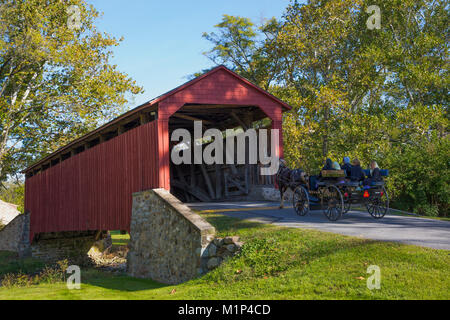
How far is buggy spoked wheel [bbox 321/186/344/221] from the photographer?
9875mm

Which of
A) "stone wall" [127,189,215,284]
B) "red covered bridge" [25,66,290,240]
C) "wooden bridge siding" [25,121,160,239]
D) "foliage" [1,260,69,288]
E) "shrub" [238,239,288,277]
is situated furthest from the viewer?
"wooden bridge siding" [25,121,160,239]

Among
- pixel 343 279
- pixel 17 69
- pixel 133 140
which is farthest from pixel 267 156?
pixel 17 69

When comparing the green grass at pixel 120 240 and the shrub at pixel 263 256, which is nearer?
the shrub at pixel 263 256

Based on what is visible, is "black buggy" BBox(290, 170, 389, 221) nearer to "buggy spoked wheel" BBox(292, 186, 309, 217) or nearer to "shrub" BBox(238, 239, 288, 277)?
"buggy spoked wheel" BBox(292, 186, 309, 217)

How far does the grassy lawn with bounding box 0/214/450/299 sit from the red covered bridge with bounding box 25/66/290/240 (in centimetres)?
450

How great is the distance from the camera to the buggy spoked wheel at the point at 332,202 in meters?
9.88


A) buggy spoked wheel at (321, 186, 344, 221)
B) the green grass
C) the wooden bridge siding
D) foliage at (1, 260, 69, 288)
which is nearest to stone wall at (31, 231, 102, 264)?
the wooden bridge siding

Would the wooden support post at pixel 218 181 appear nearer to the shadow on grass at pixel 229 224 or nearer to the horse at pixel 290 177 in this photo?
the horse at pixel 290 177

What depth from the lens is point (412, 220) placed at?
34.7 feet

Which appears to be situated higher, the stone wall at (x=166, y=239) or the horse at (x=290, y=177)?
the horse at (x=290, y=177)

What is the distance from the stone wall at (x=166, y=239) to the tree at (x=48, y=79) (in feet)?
45.2

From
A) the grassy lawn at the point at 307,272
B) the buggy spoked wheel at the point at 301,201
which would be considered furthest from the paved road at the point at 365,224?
the grassy lawn at the point at 307,272

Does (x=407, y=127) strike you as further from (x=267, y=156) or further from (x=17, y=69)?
(x=17, y=69)
